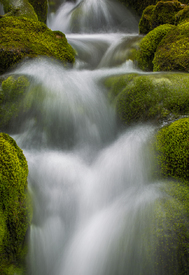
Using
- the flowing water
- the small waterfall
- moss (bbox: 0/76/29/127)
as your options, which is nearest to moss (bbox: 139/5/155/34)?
the flowing water

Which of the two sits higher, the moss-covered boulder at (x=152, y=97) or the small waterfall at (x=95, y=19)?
the small waterfall at (x=95, y=19)

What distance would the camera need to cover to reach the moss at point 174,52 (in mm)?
3711

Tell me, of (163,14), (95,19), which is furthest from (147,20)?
(95,19)

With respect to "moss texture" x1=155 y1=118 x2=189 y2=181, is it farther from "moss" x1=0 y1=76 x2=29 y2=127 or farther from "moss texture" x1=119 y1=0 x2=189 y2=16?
"moss texture" x1=119 y1=0 x2=189 y2=16

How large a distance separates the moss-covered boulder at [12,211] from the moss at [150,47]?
373 cm

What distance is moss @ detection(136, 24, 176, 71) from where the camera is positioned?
15.0 ft

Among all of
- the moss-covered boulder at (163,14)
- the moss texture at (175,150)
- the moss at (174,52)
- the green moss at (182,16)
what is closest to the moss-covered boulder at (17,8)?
the moss-covered boulder at (163,14)

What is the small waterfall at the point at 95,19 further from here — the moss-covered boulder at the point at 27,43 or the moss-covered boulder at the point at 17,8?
the moss-covered boulder at the point at 27,43

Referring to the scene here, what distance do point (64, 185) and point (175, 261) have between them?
1.53 metres

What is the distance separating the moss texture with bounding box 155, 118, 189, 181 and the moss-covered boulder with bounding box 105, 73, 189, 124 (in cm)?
43

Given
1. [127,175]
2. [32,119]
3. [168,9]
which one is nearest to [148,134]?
[127,175]

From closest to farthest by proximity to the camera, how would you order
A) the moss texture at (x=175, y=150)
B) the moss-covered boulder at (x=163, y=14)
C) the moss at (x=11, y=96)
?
the moss texture at (x=175, y=150) → the moss at (x=11, y=96) → the moss-covered boulder at (x=163, y=14)

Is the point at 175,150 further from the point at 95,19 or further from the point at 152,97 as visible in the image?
the point at 95,19

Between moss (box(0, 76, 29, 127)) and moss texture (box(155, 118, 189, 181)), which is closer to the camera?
moss texture (box(155, 118, 189, 181))
